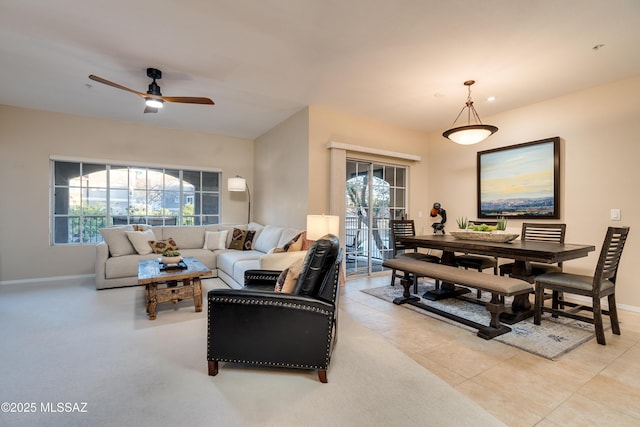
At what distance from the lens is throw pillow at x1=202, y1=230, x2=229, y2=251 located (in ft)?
16.7

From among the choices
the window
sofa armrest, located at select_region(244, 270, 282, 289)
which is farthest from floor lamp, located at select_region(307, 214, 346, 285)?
the window

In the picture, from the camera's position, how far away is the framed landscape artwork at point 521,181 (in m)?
3.89

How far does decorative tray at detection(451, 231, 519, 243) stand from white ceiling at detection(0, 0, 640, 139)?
1.83m

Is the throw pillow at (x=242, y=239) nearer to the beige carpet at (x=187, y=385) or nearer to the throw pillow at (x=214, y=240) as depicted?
the throw pillow at (x=214, y=240)

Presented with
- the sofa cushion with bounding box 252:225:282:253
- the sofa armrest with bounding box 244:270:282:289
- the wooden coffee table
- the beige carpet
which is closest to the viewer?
the beige carpet

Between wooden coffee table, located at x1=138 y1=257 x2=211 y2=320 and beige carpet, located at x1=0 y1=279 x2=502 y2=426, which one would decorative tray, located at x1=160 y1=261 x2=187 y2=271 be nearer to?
wooden coffee table, located at x1=138 y1=257 x2=211 y2=320

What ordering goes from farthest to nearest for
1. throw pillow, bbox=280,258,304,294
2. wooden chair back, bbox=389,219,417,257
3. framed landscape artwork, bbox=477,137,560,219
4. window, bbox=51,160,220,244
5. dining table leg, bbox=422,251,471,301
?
window, bbox=51,160,220,244, wooden chair back, bbox=389,219,417,257, framed landscape artwork, bbox=477,137,560,219, dining table leg, bbox=422,251,471,301, throw pillow, bbox=280,258,304,294

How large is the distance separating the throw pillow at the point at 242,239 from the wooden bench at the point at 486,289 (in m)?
2.67

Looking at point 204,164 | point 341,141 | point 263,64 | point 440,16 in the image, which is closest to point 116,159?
point 204,164

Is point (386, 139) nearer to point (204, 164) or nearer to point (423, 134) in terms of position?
point (423, 134)

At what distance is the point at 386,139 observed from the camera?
504cm

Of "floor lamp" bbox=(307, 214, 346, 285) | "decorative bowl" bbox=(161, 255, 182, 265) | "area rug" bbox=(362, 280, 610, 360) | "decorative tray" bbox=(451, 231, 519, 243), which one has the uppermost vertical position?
"floor lamp" bbox=(307, 214, 346, 285)

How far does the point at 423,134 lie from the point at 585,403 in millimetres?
4758

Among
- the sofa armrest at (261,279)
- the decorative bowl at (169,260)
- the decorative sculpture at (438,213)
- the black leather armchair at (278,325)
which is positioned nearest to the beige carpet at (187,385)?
the black leather armchair at (278,325)
